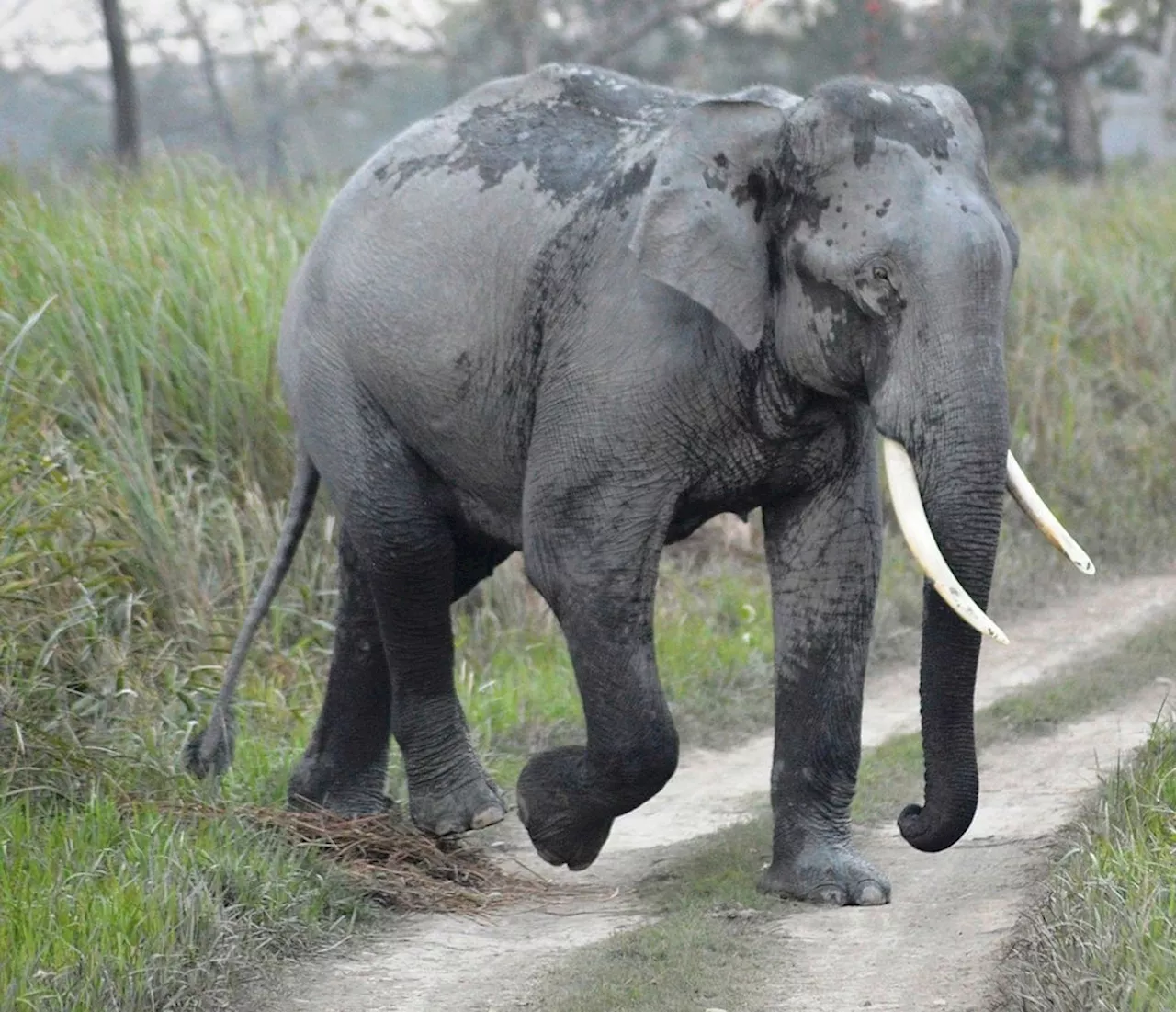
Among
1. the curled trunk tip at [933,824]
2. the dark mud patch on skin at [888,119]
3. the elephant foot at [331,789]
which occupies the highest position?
the dark mud patch on skin at [888,119]

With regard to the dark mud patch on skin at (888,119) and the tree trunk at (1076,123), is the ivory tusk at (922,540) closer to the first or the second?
the dark mud patch on skin at (888,119)

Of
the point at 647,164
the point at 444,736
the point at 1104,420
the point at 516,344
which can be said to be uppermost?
the point at 647,164

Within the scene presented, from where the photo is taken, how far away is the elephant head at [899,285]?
4.26 meters

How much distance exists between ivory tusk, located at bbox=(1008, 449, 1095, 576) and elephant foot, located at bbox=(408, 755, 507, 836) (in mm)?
1760

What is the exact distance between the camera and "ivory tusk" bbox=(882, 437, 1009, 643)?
13.5 feet

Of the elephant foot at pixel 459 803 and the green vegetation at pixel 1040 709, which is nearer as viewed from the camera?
the elephant foot at pixel 459 803

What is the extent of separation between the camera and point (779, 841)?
5.10 meters

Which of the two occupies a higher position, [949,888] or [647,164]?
[647,164]

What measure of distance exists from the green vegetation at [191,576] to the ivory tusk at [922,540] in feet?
5.62

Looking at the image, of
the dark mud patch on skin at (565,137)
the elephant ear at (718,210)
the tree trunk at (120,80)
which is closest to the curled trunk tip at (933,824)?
the elephant ear at (718,210)

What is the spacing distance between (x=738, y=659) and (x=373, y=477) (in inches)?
105

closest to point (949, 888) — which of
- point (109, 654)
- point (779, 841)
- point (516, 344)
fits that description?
point (779, 841)

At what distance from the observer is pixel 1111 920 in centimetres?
387

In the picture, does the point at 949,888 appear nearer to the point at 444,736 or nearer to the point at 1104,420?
the point at 444,736
